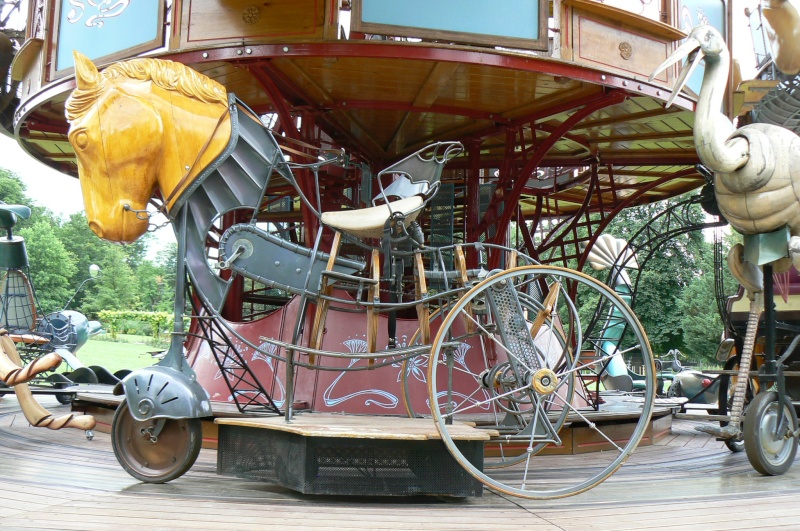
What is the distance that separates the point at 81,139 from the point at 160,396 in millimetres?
1593

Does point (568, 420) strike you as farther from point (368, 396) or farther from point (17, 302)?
point (17, 302)

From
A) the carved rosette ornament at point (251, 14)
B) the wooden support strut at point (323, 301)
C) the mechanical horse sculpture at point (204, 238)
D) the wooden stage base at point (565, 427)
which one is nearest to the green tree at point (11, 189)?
the wooden stage base at point (565, 427)

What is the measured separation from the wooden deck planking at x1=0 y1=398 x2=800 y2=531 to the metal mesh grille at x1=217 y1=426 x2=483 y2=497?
0.31ft

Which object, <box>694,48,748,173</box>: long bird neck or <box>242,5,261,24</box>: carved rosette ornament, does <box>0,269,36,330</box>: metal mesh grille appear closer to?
<box>242,5,261,24</box>: carved rosette ornament

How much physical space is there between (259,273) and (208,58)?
2.22m

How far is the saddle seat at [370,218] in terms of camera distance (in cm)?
489

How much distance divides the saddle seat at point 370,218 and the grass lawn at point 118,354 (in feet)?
53.4

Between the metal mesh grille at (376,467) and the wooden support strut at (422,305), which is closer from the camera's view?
the metal mesh grille at (376,467)

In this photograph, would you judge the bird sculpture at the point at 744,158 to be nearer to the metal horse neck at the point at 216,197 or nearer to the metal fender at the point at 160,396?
the metal horse neck at the point at 216,197

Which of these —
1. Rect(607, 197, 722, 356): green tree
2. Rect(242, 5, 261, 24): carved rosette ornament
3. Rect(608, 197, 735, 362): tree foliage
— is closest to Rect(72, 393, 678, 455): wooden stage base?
Rect(242, 5, 261, 24): carved rosette ornament

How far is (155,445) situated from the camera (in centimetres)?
488

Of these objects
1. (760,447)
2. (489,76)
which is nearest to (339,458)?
(760,447)

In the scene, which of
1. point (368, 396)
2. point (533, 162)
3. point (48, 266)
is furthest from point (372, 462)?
point (48, 266)

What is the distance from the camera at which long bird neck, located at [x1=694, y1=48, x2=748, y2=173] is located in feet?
18.8
